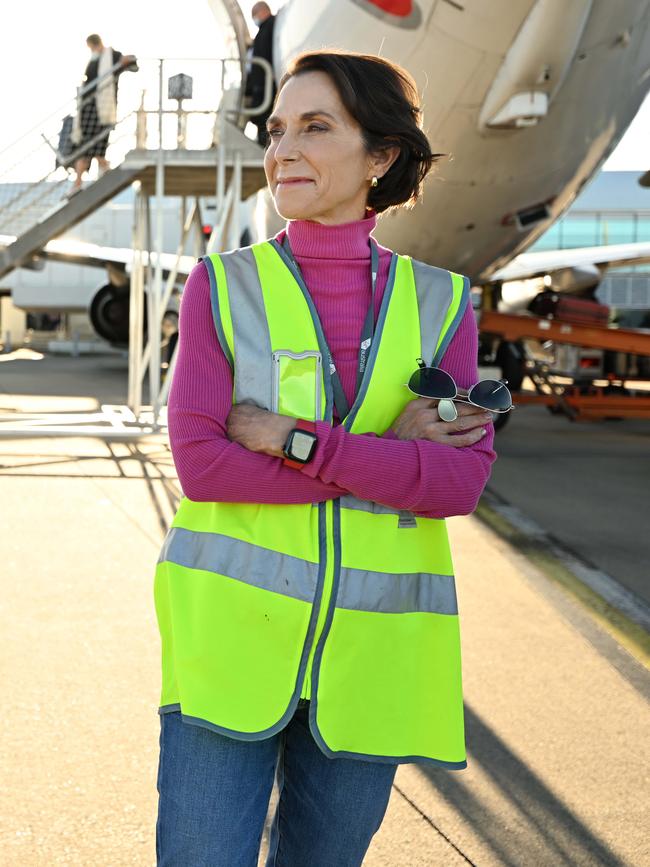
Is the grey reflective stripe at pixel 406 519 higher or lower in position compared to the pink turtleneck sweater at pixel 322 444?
lower

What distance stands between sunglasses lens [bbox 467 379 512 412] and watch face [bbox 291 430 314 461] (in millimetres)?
277

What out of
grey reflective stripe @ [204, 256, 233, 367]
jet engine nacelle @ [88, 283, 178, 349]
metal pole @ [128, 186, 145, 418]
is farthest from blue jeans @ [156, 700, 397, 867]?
jet engine nacelle @ [88, 283, 178, 349]

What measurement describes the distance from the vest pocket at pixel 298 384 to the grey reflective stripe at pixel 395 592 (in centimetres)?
26

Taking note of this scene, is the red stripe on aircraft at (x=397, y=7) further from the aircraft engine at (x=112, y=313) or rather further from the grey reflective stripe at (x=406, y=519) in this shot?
the aircraft engine at (x=112, y=313)

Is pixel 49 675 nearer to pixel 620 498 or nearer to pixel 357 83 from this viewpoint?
pixel 357 83

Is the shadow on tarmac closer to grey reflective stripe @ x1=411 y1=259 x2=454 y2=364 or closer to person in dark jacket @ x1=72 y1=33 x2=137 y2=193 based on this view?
grey reflective stripe @ x1=411 y1=259 x2=454 y2=364

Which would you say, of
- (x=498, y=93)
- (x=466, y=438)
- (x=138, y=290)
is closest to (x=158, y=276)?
(x=138, y=290)

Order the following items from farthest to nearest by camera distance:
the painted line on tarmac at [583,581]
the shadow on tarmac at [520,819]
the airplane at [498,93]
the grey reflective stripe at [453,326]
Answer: the airplane at [498,93] → the painted line on tarmac at [583,581] → the shadow on tarmac at [520,819] → the grey reflective stripe at [453,326]

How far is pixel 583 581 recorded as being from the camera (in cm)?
527

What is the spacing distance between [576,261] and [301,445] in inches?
675

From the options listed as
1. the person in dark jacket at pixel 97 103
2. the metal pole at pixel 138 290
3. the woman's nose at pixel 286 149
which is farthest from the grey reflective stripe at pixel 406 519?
the metal pole at pixel 138 290

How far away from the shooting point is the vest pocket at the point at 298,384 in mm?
1537

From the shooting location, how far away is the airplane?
6789 mm

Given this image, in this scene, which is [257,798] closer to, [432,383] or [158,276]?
[432,383]
